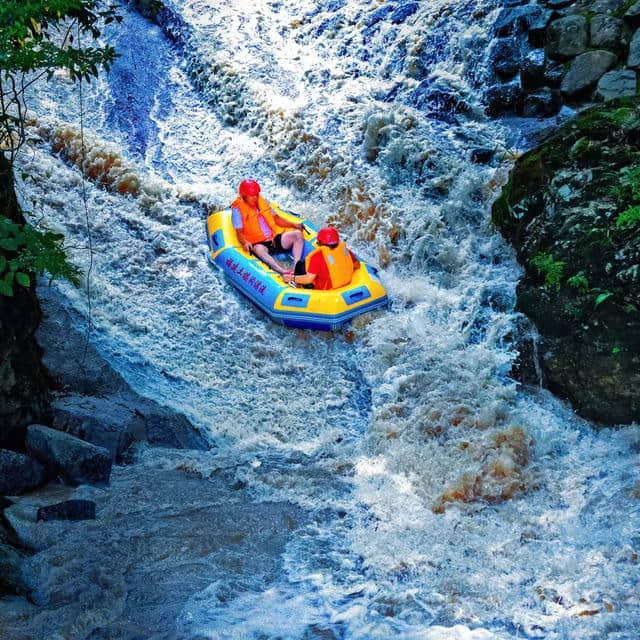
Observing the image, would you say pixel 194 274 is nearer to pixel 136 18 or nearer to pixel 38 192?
pixel 38 192

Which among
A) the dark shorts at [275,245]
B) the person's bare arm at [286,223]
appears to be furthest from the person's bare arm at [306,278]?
the person's bare arm at [286,223]

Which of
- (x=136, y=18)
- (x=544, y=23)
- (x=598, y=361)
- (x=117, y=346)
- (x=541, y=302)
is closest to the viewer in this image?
(x=598, y=361)

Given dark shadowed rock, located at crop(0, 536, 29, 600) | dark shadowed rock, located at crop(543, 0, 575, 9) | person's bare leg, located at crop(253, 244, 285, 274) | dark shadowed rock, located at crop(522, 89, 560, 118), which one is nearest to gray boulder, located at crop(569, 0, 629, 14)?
dark shadowed rock, located at crop(543, 0, 575, 9)

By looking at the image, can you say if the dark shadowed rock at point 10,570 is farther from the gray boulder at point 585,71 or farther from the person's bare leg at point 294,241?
the gray boulder at point 585,71

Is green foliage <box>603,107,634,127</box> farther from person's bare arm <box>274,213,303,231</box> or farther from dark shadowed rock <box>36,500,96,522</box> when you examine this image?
dark shadowed rock <box>36,500,96,522</box>

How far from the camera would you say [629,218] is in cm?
555

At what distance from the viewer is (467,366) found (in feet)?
19.3

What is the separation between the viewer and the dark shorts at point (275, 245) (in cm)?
777

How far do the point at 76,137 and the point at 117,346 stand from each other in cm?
382

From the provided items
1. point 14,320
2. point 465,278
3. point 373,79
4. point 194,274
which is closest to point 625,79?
point 465,278

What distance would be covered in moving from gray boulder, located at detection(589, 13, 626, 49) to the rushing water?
1385 mm

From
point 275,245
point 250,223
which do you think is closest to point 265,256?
point 275,245

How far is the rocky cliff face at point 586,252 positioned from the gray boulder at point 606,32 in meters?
1.45

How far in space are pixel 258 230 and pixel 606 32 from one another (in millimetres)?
4373
